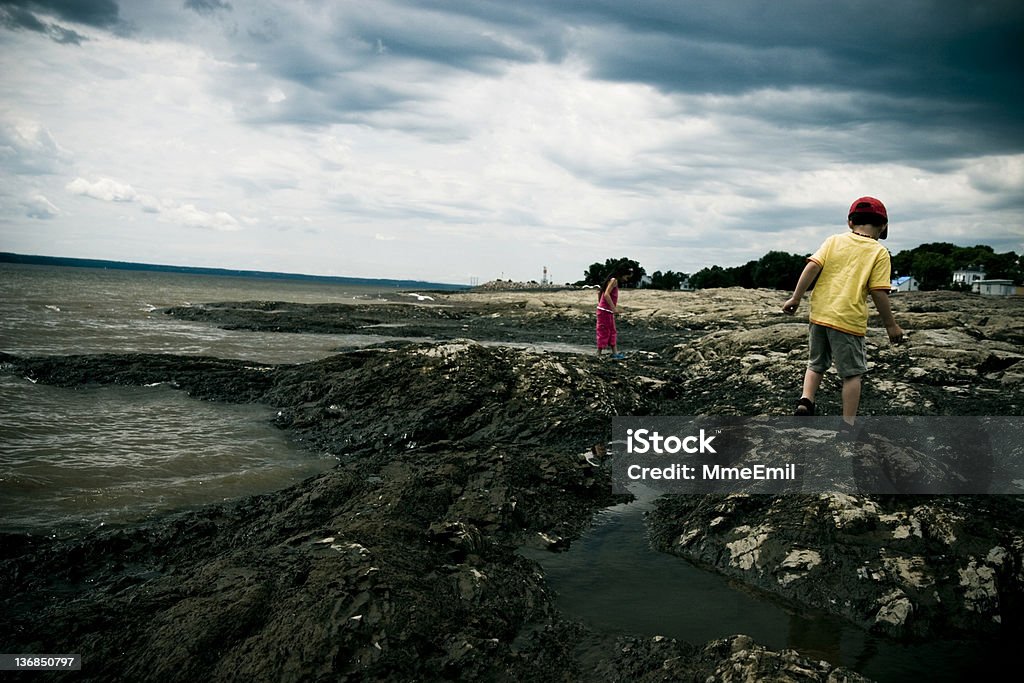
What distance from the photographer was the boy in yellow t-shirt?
507 cm

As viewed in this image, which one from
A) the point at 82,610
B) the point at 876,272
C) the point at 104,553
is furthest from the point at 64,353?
the point at 876,272

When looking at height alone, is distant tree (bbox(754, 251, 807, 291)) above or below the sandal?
above

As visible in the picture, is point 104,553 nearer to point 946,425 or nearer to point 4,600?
point 4,600

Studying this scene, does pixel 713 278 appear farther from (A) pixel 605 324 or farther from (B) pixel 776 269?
(A) pixel 605 324

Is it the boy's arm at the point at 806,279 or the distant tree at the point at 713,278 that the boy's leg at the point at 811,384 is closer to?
the boy's arm at the point at 806,279

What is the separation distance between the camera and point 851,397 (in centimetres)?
512

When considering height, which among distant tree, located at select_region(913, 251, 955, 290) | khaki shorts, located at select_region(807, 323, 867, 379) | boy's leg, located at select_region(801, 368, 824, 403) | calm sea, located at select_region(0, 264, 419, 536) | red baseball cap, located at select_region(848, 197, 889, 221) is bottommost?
calm sea, located at select_region(0, 264, 419, 536)

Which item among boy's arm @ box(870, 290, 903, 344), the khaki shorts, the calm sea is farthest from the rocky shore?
boy's arm @ box(870, 290, 903, 344)

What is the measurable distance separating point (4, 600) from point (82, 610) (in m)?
1.15

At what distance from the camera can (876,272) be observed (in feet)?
16.6

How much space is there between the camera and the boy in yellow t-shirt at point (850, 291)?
200 inches

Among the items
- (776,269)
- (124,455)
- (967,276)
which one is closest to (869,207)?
(124,455)

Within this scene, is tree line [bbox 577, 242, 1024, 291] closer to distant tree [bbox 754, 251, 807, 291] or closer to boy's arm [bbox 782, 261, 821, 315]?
distant tree [bbox 754, 251, 807, 291]

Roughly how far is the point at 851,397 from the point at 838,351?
41 centimetres
